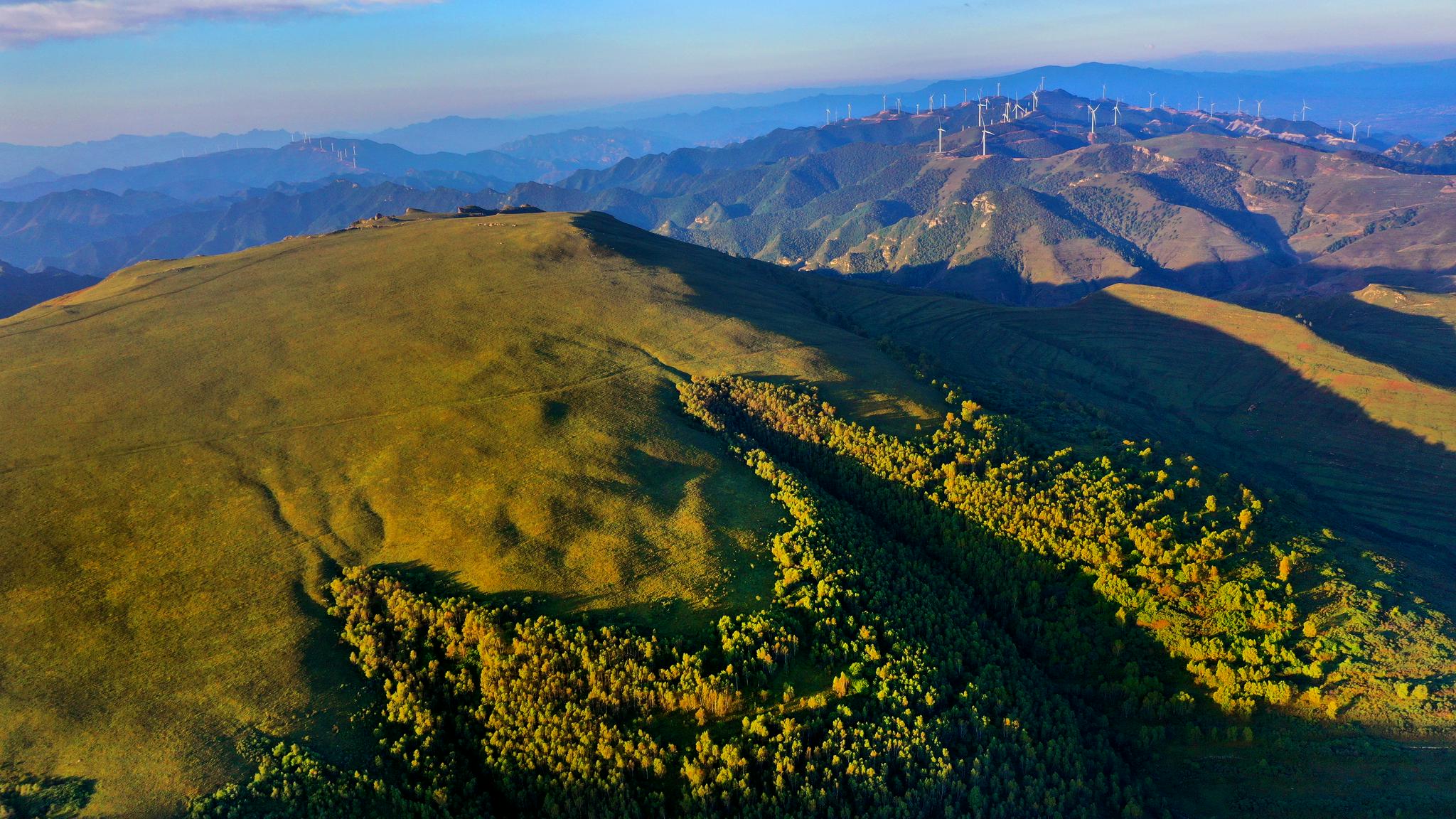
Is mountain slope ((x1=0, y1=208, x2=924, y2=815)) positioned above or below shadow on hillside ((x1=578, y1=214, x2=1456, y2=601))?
above

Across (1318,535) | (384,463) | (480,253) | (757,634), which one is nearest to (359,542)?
(384,463)

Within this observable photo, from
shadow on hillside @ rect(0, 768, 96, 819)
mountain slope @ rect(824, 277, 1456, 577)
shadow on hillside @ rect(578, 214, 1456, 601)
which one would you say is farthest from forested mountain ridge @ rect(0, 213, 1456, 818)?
mountain slope @ rect(824, 277, 1456, 577)

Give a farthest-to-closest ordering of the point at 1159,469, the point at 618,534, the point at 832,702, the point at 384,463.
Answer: the point at 1159,469
the point at 384,463
the point at 618,534
the point at 832,702

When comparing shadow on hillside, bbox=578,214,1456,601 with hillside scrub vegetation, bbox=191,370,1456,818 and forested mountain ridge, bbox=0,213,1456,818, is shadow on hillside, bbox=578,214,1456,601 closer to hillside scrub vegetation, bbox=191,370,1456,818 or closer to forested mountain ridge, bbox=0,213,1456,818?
forested mountain ridge, bbox=0,213,1456,818

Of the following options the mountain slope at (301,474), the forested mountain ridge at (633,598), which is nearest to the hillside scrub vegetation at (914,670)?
the forested mountain ridge at (633,598)

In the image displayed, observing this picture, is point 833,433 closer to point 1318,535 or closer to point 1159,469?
point 1159,469

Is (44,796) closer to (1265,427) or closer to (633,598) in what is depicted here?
(633,598)

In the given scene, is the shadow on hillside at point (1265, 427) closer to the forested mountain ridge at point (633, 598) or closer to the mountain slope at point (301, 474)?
the forested mountain ridge at point (633, 598)

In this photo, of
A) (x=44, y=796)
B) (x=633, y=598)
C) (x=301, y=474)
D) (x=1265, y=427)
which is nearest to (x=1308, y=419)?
(x=1265, y=427)
